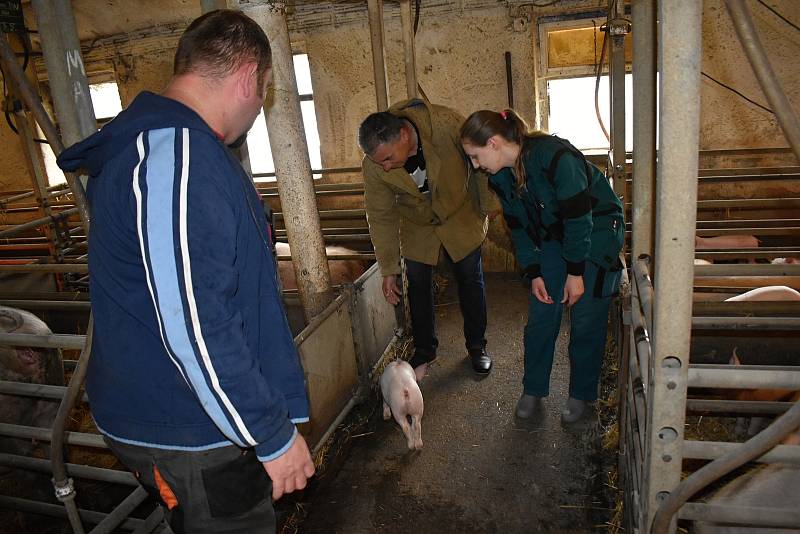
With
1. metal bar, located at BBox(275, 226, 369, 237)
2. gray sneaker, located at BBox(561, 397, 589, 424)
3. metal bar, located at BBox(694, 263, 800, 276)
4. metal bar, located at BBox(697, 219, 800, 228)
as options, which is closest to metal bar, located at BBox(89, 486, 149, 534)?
gray sneaker, located at BBox(561, 397, 589, 424)

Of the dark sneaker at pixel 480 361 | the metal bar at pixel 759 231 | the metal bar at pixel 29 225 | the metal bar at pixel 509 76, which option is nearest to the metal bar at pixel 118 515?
the dark sneaker at pixel 480 361

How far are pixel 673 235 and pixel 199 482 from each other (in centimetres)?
145

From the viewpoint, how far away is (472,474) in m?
3.47

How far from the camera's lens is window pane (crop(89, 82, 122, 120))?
9.29m

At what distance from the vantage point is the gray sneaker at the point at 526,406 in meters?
3.93

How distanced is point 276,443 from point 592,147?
6947 millimetres

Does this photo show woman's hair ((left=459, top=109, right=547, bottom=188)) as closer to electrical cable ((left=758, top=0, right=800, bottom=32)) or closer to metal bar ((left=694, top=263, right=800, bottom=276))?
metal bar ((left=694, top=263, right=800, bottom=276))

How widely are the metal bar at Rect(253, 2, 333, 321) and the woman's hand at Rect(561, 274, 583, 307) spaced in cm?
154

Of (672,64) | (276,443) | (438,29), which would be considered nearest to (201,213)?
(276,443)

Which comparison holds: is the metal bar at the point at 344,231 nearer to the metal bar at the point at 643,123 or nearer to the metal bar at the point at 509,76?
the metal bar at the point at 509,76

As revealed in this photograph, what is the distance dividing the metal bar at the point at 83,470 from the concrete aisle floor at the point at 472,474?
100cm

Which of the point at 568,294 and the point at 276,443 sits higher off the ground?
the point at 276,443

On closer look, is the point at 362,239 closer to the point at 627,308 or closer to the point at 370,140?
the point at 370,140

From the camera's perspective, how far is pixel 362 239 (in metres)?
5.74
